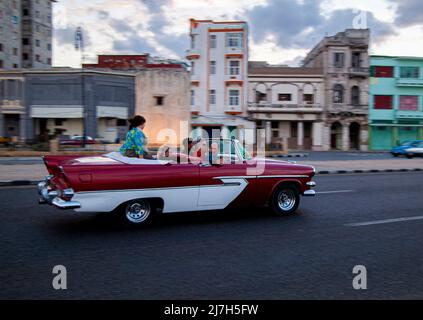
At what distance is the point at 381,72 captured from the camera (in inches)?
2028

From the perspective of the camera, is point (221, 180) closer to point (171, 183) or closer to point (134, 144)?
point (171, 183)

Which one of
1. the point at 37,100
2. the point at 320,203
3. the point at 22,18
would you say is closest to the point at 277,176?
the point at 320,203

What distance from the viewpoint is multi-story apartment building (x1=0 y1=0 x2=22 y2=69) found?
5509cm

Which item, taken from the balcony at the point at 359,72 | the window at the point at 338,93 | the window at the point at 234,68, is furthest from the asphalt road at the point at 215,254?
the balcony at the point at 359,72

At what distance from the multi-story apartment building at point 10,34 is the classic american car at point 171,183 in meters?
56.4

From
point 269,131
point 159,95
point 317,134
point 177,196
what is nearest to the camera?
point 177,196

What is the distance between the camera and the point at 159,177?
257 inches

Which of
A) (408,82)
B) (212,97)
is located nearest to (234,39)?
(212,97)

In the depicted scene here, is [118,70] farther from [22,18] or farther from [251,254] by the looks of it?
[251,254]

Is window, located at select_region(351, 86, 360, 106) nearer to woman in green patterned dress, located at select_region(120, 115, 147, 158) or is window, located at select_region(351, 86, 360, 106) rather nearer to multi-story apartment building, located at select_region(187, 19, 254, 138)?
multi-story apartment building, located at select_region(187, 19, 254, 138)

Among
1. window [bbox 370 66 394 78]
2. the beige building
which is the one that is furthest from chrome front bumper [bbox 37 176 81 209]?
window [bbox 370 66 394 78]

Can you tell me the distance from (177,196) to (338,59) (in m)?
48.2

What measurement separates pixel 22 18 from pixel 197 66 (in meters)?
30.5

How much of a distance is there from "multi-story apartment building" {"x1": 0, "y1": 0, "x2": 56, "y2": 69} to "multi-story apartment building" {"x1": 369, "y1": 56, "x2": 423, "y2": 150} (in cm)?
4719
